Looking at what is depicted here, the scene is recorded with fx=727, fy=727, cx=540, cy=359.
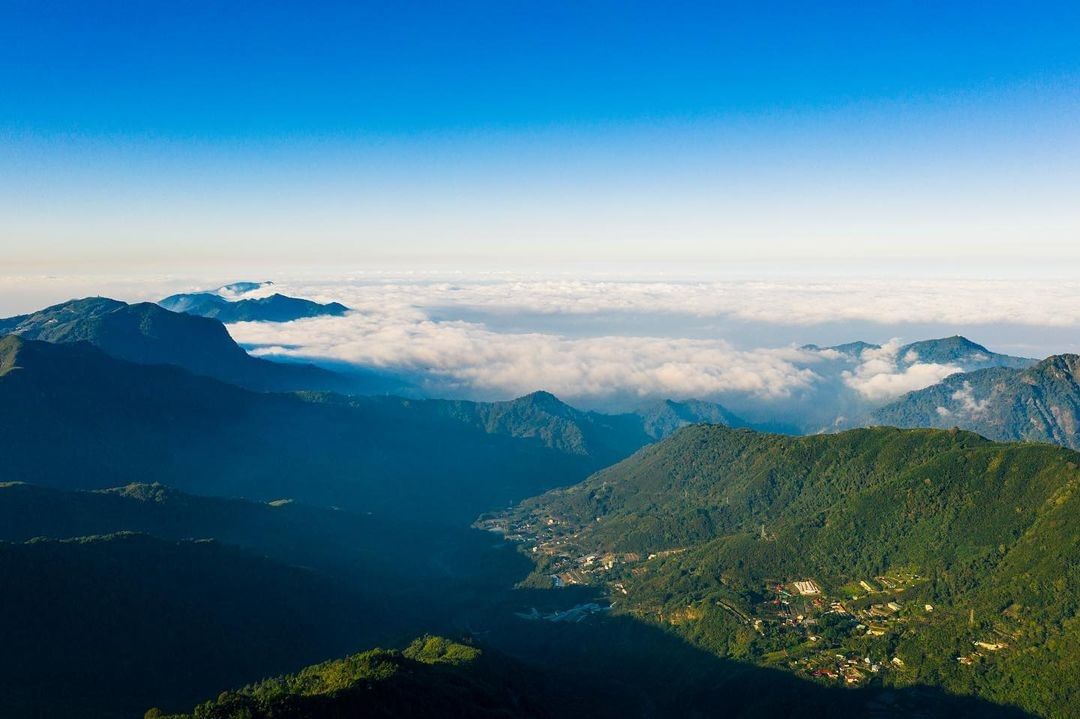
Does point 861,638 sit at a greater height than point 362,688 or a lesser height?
lesser

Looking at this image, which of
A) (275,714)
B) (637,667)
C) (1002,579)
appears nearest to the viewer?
(275,714)

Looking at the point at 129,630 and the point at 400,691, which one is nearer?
the point at 400,691

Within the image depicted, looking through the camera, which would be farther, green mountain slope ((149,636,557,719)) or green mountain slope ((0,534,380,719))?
green mountain slope ((0,534,380,719))

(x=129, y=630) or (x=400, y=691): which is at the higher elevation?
(x=400, y=691)

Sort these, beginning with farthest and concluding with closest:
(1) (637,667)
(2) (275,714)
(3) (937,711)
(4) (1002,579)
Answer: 1. (1) (637,667)
2. (4) (1002,579)
3. (3) (937,711)
4. (2) (275,714)

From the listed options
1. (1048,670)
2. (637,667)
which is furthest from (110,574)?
(1048,670)

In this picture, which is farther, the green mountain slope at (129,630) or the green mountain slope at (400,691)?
the green mountain slope at (129,630)

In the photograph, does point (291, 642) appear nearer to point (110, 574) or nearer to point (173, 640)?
point (173, 640)

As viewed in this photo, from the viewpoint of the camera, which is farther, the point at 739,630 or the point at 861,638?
the point at 739,630
